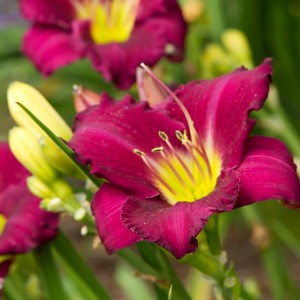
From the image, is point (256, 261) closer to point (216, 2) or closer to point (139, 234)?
point (216, 2)

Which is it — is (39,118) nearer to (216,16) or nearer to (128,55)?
(128,55)

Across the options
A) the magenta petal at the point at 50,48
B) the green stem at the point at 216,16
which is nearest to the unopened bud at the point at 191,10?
the green stem at the point at 216,16

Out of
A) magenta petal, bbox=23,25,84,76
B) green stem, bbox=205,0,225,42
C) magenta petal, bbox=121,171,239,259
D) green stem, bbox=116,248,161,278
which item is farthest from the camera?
green stem, bbox=205,0,225,42

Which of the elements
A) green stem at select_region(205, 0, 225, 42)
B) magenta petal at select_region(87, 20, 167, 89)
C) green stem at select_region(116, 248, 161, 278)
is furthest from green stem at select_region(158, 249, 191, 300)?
green stem at select_region(205, 0, 225, 42)

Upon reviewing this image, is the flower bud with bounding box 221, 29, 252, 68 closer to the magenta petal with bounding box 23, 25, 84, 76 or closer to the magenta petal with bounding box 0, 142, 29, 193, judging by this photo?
the magenta petal with bounding box 23, 25, 84, 76

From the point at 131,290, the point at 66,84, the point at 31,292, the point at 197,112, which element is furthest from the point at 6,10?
the point at 197,112

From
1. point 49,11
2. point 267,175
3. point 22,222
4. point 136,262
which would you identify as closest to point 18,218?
point 22,222
